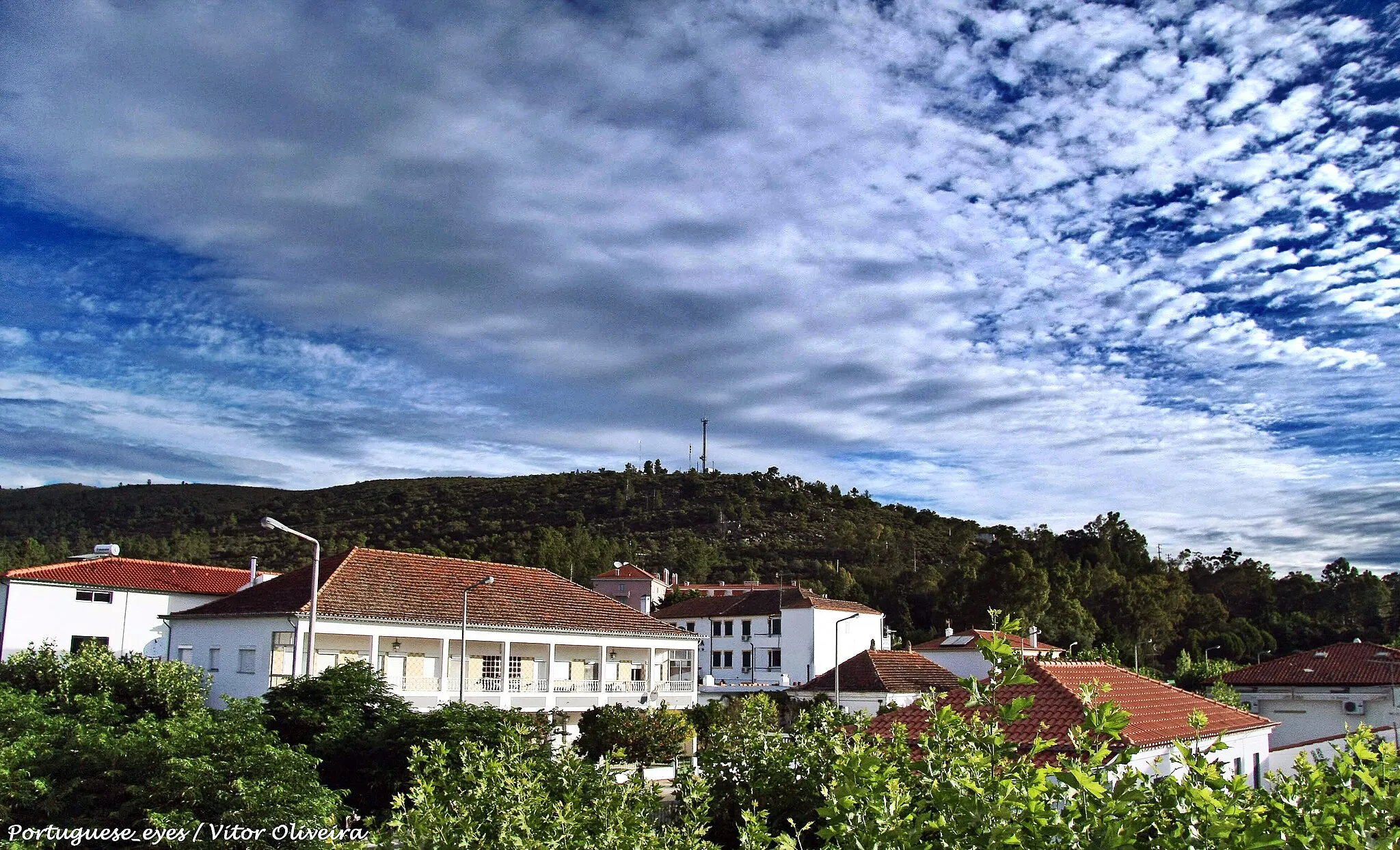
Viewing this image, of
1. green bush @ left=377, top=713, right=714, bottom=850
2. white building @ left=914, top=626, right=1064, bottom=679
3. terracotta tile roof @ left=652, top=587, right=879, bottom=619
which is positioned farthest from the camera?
terracotta tile roof @ left=652, top=587, right=879, bottom=619

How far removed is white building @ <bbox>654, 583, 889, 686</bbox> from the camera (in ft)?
225

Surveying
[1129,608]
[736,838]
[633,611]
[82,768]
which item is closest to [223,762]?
[82,768]

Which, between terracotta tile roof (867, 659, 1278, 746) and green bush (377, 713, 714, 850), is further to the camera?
terracotta tile roof (867, 659, 1278, 746)

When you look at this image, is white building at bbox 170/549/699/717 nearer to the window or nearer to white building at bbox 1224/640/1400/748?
the window

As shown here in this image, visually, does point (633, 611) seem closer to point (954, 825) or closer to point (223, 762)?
point (223, 762)

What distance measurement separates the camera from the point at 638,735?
34.4 metres

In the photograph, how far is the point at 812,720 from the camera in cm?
1497

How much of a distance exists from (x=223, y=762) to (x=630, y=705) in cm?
2699

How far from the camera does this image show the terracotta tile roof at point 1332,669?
43438mm

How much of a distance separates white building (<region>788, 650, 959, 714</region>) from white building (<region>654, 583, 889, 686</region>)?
11.2 metres

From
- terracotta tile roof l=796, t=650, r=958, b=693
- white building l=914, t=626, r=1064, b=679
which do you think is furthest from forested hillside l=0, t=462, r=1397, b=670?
terracotta tile roof l=796, t=650, r=958, b=693

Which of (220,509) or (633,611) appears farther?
(220,509)

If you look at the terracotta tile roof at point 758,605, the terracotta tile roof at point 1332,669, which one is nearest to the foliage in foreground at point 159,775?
the terracotta tile roof at point 1332,669

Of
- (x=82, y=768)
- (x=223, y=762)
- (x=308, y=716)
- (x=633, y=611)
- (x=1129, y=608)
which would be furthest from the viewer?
(x=1129, y=608)
